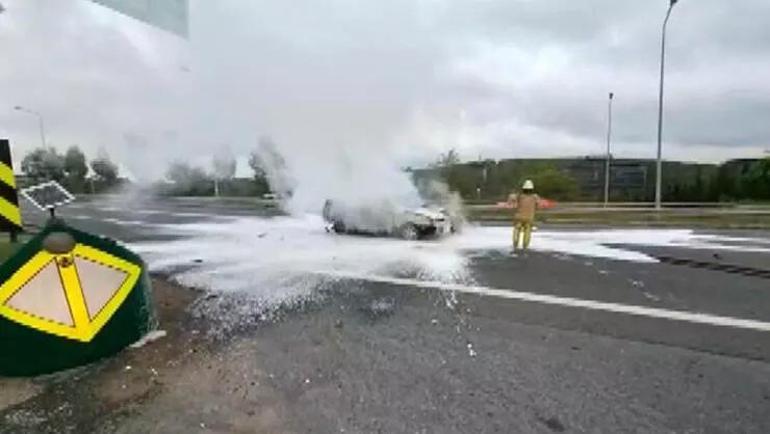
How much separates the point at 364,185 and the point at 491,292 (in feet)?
29.8

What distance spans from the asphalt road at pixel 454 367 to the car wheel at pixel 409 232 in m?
7.30

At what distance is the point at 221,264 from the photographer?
1042cm

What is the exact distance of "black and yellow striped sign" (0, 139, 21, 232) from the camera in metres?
5.81

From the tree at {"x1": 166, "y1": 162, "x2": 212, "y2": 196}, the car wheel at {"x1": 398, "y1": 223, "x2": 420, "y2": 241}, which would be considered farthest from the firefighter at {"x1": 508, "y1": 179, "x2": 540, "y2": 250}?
the tree at {"x1": 166, "y1": 162, "x2": 212, "y2": 196}

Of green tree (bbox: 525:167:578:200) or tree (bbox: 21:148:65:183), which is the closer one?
tree (bbox: 21:148:65:183)

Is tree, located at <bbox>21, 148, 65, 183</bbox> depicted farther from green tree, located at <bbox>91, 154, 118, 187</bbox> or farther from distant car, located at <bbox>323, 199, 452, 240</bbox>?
distant car, located at <bbox>323, 199, 452, 240</bbox>

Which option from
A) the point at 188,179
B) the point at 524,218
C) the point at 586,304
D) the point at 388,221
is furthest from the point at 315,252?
the point at 188,179

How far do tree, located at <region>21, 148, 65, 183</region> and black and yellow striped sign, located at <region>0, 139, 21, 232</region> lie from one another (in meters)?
7.88

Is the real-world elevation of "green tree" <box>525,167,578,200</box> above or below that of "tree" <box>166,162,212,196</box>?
below

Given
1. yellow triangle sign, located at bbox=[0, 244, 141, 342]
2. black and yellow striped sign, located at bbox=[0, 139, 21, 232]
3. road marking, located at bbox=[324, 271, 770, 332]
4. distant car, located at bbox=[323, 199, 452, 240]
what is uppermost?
black and yellow striped sign, located at bbox=[0, 139, 21, 232]

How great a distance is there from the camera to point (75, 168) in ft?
54.0

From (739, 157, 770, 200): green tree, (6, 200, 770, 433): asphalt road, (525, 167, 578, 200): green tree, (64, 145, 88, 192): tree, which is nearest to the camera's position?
(6, 200, 770, 433): asphalt road

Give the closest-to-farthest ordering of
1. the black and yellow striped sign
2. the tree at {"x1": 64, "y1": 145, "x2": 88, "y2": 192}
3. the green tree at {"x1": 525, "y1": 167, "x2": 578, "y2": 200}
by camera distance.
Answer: the black and yellow striped sign → the tree at {"x1": 64, "y1": 145, "x2": 88, "y2": 192} → the green tree at {"x1": 525, "y1": 167, "x2": 578, "y2": 200}

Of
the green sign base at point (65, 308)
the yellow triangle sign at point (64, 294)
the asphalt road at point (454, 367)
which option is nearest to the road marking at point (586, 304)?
the asphalt road at point (454, 367)
